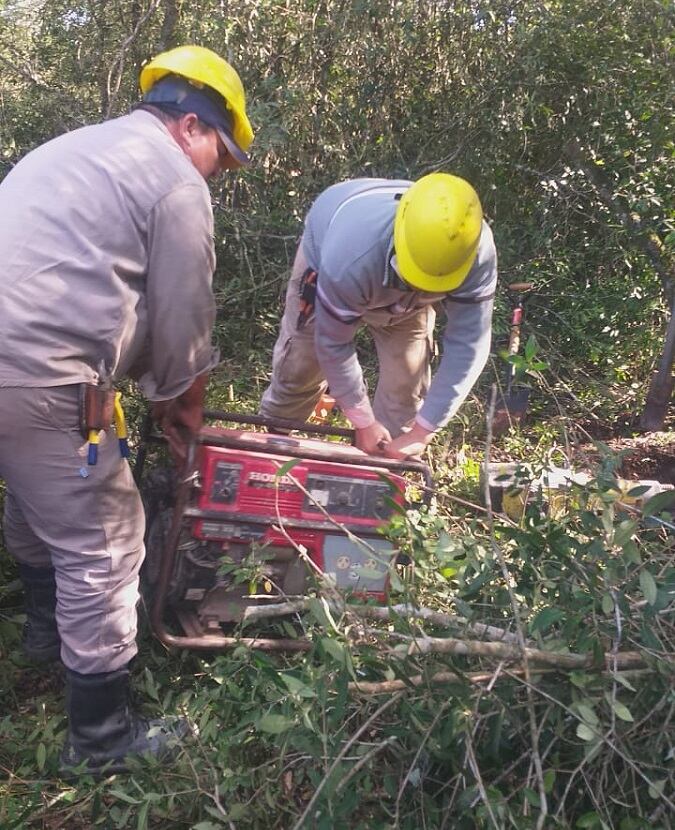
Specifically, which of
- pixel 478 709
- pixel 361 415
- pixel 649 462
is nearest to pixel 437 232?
pixel 361 415

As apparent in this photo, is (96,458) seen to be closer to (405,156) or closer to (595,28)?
(405,156)

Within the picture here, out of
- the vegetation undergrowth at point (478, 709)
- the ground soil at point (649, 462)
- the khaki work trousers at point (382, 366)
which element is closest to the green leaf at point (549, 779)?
the vegetation undergrowth at point (478, 709)

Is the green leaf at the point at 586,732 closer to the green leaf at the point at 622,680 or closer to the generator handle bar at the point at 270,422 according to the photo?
the green leaf at the point at 622,680

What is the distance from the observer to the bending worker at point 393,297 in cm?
277

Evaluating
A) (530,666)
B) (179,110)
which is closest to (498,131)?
(179,110)

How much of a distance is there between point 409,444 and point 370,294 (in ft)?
2.15

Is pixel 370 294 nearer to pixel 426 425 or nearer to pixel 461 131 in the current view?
pixel 426 425

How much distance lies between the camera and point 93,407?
2334mm

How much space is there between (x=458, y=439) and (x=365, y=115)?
2.67m

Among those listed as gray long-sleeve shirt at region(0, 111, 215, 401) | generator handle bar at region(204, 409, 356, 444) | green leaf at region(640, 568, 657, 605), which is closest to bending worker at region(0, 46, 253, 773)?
gray long-sleeve shirt at region(0, 111, 215, 401)

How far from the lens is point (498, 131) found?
6.06 m

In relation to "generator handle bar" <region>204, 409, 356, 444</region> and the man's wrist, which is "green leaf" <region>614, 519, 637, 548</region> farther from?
"generator handle bar" <region>204, 409, 356, 444</region>

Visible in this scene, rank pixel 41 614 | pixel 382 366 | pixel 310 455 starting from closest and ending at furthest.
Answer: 1. pixel 310 455
2. pixel 41 614
3. pixel 382 366

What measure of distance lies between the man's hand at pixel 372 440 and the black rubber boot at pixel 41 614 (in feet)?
4.29
